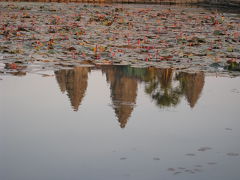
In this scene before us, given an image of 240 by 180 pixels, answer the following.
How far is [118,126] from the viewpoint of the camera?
352 inches

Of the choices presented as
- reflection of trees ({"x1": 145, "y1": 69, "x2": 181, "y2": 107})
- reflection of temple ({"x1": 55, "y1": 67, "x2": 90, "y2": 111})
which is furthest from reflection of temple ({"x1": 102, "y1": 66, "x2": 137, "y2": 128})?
reflection of temple ({"x1": 55, "y1": 67, "x2": 90, "y2": 111})

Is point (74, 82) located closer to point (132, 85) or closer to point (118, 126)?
point (132, 85)

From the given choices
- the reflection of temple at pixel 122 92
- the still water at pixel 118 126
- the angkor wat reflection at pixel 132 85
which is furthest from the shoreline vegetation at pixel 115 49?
the still water at pixel 118 126

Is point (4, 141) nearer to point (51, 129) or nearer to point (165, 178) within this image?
point (51, 129)

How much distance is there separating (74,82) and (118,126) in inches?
143

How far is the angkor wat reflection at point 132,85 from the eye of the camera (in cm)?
1060

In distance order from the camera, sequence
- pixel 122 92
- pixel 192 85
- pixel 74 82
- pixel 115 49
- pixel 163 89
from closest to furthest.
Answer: pixel 122 92, pixel 192 85, pixel 74 82, pixel 163 89, pixel 115 49

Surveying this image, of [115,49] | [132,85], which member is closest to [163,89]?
[132,85]

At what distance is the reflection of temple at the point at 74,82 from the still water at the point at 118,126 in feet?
0.10

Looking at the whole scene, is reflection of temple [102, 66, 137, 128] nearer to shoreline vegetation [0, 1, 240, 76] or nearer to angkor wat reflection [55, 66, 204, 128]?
angkor wat reflection [55, 66, 204, 128]

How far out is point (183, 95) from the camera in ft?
38.2

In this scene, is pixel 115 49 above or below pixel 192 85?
above

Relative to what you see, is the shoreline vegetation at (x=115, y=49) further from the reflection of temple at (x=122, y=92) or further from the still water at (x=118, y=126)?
the still water at (x=118, y=126)

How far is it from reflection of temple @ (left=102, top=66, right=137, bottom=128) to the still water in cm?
3
